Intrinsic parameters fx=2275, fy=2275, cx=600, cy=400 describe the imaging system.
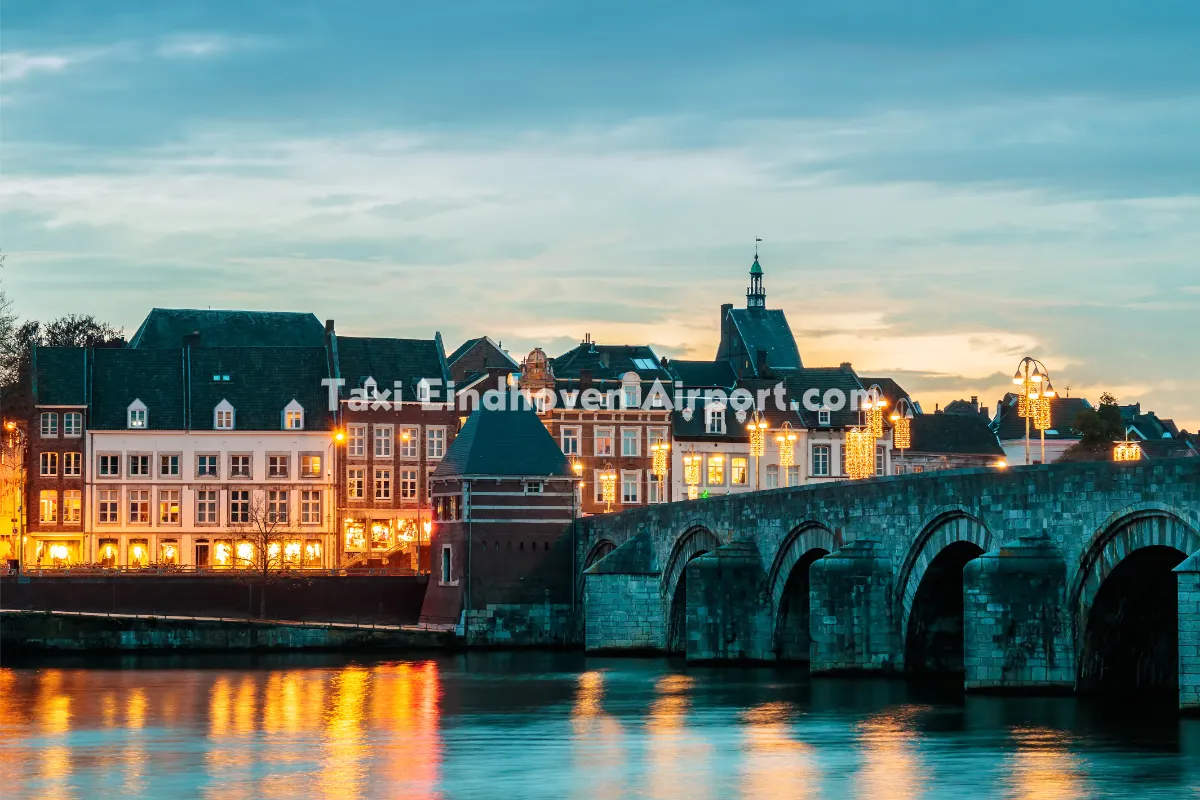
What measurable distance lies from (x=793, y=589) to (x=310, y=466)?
4313cm

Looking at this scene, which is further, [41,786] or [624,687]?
[624,687]

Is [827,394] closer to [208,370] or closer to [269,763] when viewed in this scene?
[208,370]

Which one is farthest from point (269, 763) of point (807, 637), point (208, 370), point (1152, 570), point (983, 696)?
point (208, 370)

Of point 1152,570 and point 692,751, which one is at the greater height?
point 1152,570

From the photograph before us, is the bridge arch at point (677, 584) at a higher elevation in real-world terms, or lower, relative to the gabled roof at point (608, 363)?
lower

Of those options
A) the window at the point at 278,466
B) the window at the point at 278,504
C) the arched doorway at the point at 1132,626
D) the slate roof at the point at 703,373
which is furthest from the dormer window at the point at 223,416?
the arched doorway at the point at 1132,626

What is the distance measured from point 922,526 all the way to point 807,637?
1286 cm

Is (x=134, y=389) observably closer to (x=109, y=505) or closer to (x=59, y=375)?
(x=59, y=375)

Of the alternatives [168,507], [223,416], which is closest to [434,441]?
[223,416]

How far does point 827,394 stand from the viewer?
119 meters

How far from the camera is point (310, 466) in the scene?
10619 centimetres

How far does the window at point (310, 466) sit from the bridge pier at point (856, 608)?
5037cm

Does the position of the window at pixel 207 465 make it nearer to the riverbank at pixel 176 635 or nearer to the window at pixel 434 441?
the window at pixel 434 441

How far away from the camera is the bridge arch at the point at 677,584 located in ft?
247
